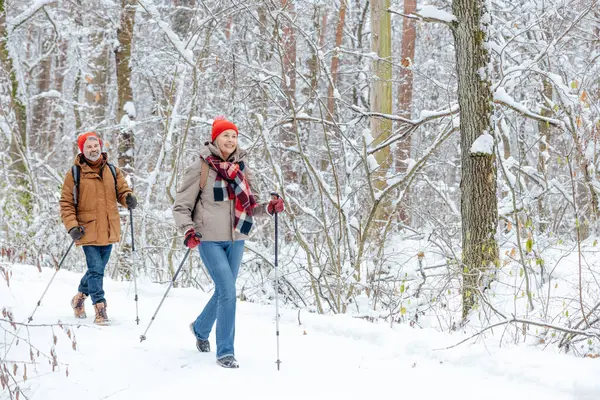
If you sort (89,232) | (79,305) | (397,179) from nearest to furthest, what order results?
(89,232) → (79,305) → (397,179)

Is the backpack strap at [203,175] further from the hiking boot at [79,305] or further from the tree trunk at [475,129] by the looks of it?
the tree trunk at [475,129]

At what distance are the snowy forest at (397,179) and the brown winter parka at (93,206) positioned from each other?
491 millimetres

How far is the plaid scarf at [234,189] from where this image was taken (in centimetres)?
500

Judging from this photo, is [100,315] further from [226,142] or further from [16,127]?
[16,127]

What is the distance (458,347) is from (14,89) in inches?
498

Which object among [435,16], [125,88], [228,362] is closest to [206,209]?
[228,362]

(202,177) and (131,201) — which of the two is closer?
(202,177)

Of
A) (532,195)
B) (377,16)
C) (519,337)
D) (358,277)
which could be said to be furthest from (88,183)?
(377,16)

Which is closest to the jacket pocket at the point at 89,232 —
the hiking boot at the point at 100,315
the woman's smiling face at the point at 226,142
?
the hiking boot at the point at 100,315

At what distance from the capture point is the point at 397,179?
8.23 m

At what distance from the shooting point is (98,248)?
Result: 21.3 ft

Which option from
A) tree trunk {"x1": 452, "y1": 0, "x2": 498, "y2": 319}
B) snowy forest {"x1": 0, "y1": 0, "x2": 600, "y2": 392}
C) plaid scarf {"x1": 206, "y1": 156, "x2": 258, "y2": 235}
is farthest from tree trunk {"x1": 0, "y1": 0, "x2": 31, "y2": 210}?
tree trunk {"x1": 452, "y1": 0, "x2": 498, "y2": 319}

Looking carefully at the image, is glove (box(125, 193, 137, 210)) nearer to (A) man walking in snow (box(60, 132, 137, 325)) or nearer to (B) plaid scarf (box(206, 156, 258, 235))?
(A) man walking in snow (box(60, 132, 137, 325))

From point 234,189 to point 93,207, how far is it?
6.69 feet
